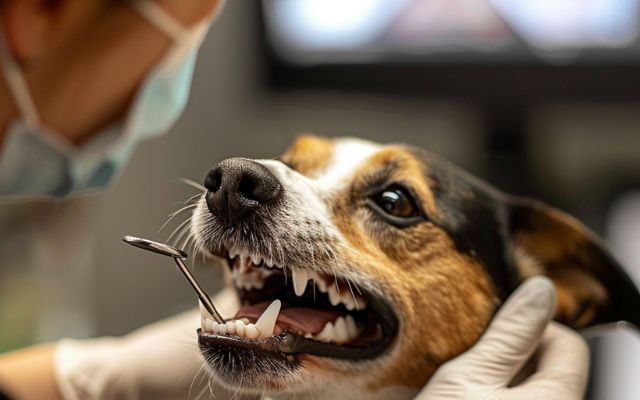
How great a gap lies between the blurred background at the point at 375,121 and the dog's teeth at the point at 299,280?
2.3 inches

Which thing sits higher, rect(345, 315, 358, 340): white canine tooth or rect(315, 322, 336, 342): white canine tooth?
rect(345, 315, 358, 340): white canine tooth

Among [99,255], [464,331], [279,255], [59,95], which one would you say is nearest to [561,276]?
[464,331]

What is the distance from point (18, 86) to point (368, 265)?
35 centimetres

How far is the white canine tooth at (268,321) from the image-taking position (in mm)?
403

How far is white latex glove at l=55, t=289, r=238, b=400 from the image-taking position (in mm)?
515

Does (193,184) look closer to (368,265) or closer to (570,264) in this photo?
(368,265)

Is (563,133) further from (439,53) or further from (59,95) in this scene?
(59,95)

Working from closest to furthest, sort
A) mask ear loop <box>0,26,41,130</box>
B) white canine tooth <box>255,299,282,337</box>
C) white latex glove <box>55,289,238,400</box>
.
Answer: white canine tooth <box>255,299,282,337</box>
white latex glove <box>55,289,238,400</box>
mask ear loop <box>0,26,41,130</box>

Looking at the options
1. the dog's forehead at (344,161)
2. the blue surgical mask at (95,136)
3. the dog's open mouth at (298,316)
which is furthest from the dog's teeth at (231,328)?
the blue surgical mask at (95,136)

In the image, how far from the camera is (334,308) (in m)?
0.43

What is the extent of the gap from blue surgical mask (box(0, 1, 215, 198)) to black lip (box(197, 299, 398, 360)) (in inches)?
8.7

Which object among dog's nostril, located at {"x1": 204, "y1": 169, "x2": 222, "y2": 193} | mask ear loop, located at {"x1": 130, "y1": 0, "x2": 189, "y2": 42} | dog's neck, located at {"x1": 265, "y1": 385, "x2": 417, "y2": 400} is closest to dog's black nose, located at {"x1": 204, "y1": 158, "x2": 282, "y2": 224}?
dog's nostril, located at {"x1": 204, "y1": 169, "x2": 222, "y2": 193}

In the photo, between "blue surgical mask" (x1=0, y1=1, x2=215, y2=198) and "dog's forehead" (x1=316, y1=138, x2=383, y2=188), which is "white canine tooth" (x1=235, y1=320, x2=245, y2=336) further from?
"blue surgical mask" (x1=0, y1=1, x2=215, y2=198)

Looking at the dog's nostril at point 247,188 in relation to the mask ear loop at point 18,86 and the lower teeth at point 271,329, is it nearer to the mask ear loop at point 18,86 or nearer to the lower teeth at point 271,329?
the lower teeth at point 271,329
